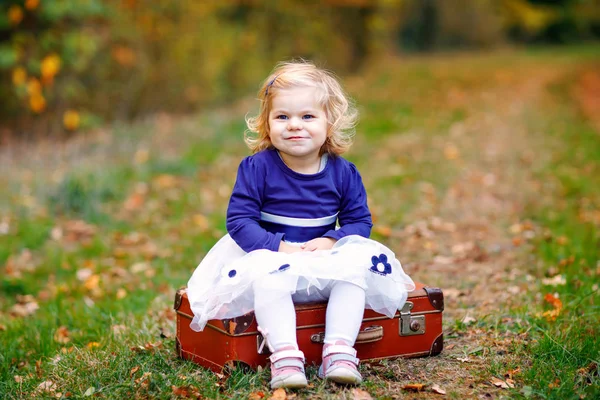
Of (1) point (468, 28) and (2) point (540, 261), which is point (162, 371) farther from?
(1) point (468, 28)

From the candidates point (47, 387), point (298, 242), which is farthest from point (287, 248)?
point (47, 387)

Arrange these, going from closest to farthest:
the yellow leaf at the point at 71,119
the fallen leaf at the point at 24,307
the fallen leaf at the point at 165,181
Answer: the fallen leaf at the point at 24,307 → the fallen leaf at the point at 165,181 → the yellow leaf at the point at 71,119

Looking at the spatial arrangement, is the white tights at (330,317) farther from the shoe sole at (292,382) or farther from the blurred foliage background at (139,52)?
the blurred foliage background at (139,52)

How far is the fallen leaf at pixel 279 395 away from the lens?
2.72m

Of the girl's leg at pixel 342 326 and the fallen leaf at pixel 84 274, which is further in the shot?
the fallen leaf at pixel 84 274

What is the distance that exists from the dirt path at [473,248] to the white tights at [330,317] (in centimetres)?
29

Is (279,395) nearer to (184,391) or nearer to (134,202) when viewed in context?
(184,391)

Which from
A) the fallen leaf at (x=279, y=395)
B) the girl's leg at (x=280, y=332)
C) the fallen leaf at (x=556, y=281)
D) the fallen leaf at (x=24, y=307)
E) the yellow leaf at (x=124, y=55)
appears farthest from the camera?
the yellow leaf at (x=124, y=55)

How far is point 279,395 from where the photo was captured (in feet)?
8.98

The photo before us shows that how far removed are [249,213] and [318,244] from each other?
0.34m

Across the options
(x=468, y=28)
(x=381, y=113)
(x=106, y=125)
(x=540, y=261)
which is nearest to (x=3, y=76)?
(x=106, y=125)

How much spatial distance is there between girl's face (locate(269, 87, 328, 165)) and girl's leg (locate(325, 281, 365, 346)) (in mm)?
667

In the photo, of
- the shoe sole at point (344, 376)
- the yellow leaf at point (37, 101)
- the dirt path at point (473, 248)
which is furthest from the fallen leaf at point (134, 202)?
the shoe sole at point (344, 376)

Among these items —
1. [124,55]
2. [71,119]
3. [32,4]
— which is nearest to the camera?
[32,4]
